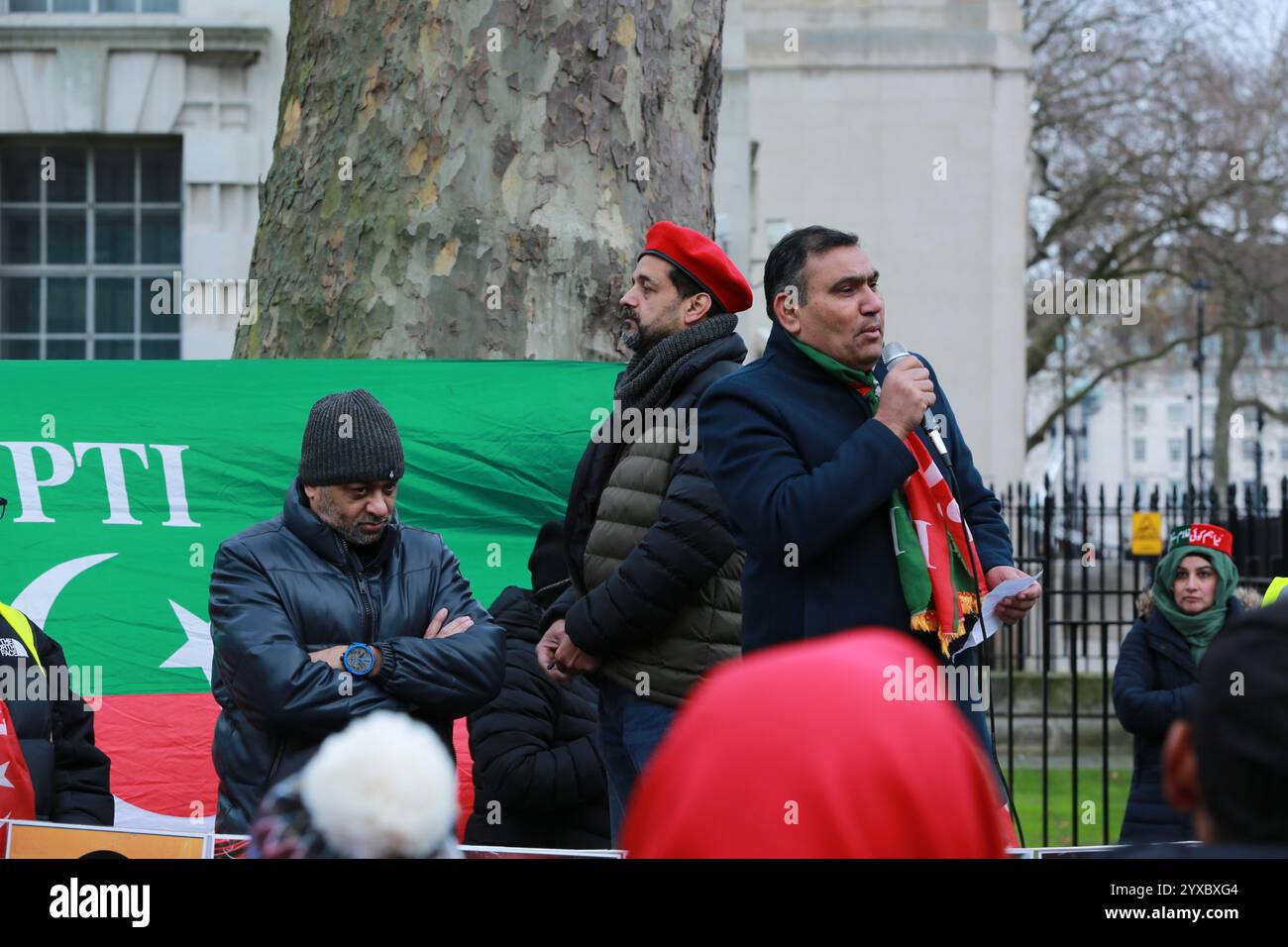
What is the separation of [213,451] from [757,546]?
2.37 meters

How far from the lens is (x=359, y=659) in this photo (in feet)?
13.8

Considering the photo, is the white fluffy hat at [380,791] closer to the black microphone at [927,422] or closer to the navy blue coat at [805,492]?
the navy blue coat at [805,492]

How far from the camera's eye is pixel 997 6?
27734 mm

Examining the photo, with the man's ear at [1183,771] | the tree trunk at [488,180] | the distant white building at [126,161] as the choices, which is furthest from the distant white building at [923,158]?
the man's ear at [1183,771]

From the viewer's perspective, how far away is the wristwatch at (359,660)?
13.7 ft

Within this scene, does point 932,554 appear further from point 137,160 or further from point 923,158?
point 923,158

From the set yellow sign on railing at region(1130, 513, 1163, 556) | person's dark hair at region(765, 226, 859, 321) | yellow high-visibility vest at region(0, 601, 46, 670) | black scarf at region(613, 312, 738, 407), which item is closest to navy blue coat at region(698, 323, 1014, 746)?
person's dark hair at region(765, 226, 859, 321)

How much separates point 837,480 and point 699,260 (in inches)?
50.4

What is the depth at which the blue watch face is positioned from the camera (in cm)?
419

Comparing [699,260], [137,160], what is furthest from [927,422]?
[137,160]

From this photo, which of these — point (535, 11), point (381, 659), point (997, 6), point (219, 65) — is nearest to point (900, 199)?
point (997, 6)
